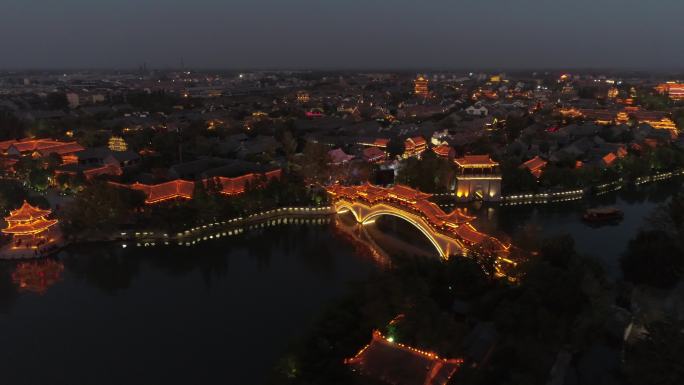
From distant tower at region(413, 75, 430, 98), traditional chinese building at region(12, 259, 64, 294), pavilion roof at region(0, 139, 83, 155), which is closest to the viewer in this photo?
traditional chinese building at region(12, 259, 64, 294)

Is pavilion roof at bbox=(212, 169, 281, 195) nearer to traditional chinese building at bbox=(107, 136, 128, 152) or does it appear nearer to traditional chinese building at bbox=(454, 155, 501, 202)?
traditional chinese building at bbox=(454, 155, 501, 202)

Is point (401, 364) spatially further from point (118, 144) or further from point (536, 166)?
point (118, 144)

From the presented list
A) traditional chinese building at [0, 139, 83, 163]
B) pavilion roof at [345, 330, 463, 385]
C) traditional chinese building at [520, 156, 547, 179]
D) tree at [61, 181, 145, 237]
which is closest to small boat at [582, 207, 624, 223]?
traditional chinese building at [520, 156, 547, 179]

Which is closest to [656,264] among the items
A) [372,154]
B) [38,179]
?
[372,154]

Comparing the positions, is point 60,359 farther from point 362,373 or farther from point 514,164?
point 514,164

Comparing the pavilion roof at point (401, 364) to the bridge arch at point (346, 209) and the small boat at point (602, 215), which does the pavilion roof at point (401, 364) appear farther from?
the small boat at point (602, 215)

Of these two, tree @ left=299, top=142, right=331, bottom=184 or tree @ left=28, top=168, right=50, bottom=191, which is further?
tree @ left=28, top=168, right=50, bottom=191

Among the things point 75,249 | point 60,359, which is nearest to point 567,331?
point 60,359
